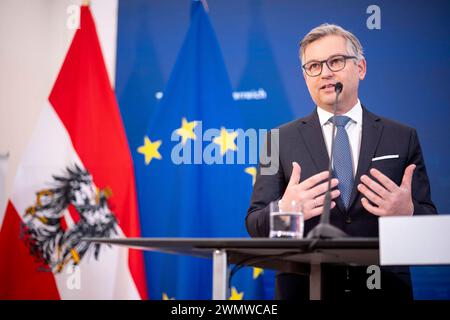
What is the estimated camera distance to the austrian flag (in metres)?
4.14

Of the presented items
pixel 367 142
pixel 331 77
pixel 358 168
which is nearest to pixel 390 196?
pixel 358 168

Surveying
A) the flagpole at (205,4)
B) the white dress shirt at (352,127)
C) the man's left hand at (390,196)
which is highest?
the flagpole at (205,4)

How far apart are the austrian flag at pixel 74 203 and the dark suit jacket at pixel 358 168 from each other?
1.29 m

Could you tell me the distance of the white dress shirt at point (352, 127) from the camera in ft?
10.7

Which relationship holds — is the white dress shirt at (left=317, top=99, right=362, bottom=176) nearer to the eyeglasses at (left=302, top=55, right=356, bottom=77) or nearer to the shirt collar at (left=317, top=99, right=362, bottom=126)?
the shirt collar at (left=317, top=99, right=362, bottom=126)

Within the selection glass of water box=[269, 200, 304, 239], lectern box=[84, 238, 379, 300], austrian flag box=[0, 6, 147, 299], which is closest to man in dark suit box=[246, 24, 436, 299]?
glass of water box=[269, 200, 304, 239]

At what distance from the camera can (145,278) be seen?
13.8 ft

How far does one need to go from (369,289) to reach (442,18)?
1982 mm

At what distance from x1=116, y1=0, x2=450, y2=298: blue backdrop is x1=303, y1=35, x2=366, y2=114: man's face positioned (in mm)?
440

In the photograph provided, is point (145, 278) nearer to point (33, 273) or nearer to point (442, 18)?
point (33, 273)

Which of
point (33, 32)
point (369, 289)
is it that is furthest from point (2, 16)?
point (369, 289)

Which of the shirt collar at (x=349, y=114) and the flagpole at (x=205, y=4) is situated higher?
the flagpole at (x=205, y=4)

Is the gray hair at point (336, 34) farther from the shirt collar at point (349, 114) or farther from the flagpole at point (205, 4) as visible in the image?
the flagpole at point (205, 4)

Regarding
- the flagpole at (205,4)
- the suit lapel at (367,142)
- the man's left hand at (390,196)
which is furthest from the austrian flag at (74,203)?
the man's left hand at (390,196)
